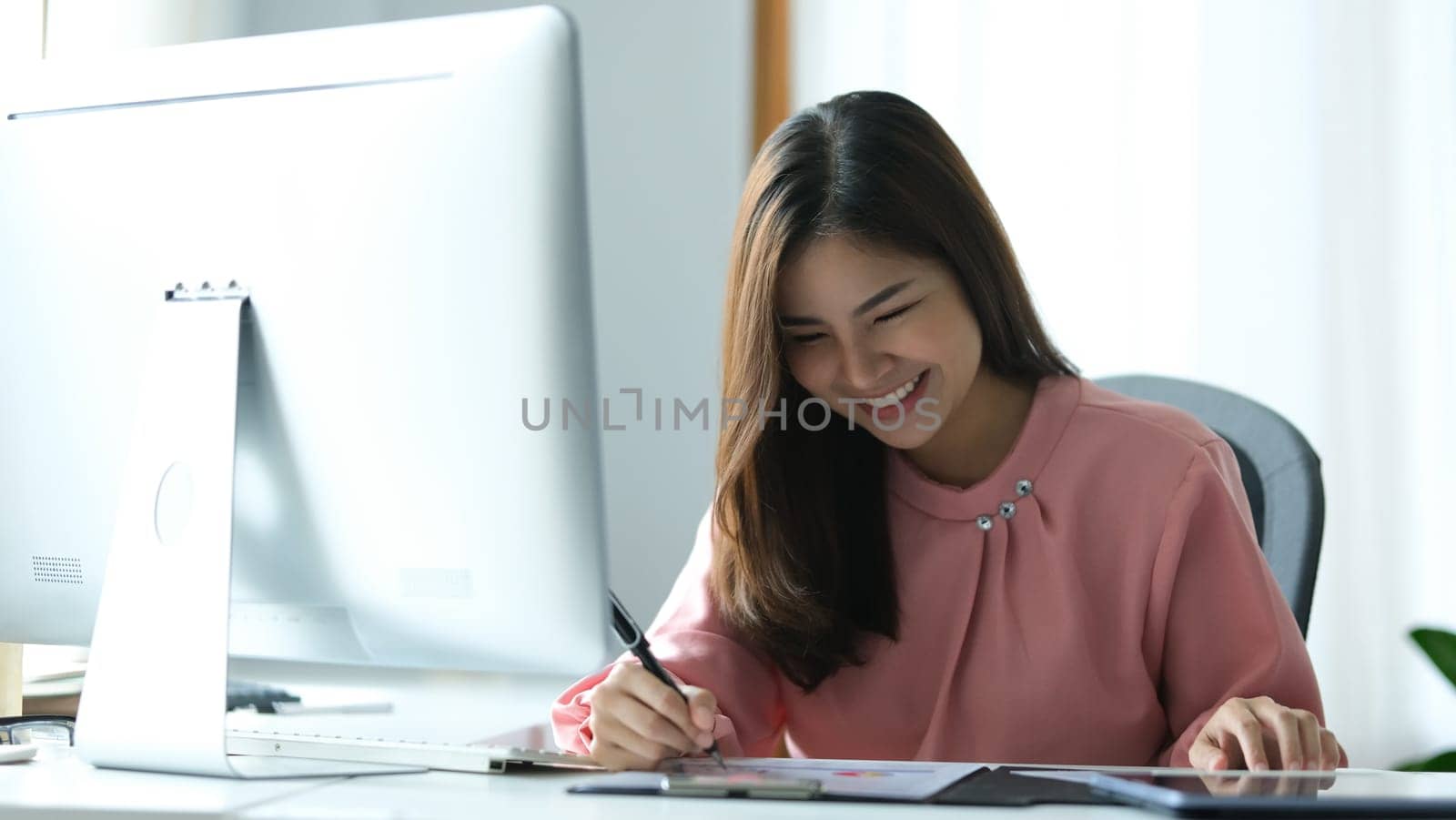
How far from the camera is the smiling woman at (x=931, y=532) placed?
1130 millimetres

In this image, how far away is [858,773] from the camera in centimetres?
84

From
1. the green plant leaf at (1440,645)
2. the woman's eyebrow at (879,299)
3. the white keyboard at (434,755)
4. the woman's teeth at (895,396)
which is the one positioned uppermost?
the woman's eyebrow at (879,299)

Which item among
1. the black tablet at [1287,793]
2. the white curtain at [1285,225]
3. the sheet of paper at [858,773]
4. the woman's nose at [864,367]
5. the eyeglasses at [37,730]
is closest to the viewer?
the black tablet at [1287,793]

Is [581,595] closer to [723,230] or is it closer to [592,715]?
[592,715]

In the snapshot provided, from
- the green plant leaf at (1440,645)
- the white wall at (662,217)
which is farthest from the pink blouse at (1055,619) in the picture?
the white wall at (662,217)

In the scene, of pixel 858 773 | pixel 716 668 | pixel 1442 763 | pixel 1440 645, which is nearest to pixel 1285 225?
pixel 1440 645

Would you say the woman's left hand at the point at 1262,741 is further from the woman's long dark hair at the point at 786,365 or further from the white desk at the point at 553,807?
the woman's long dark hair at the point at 786,365

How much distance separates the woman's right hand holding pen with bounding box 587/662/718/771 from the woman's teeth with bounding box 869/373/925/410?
1.23 feet

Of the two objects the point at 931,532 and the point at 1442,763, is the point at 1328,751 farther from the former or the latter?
the point at 1442,763

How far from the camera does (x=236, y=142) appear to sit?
2.68ft

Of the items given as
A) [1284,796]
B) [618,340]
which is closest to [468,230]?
[1284,796]

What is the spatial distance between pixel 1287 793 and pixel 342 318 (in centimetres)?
62

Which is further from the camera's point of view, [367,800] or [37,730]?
[37,730]

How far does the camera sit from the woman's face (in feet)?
3.69
